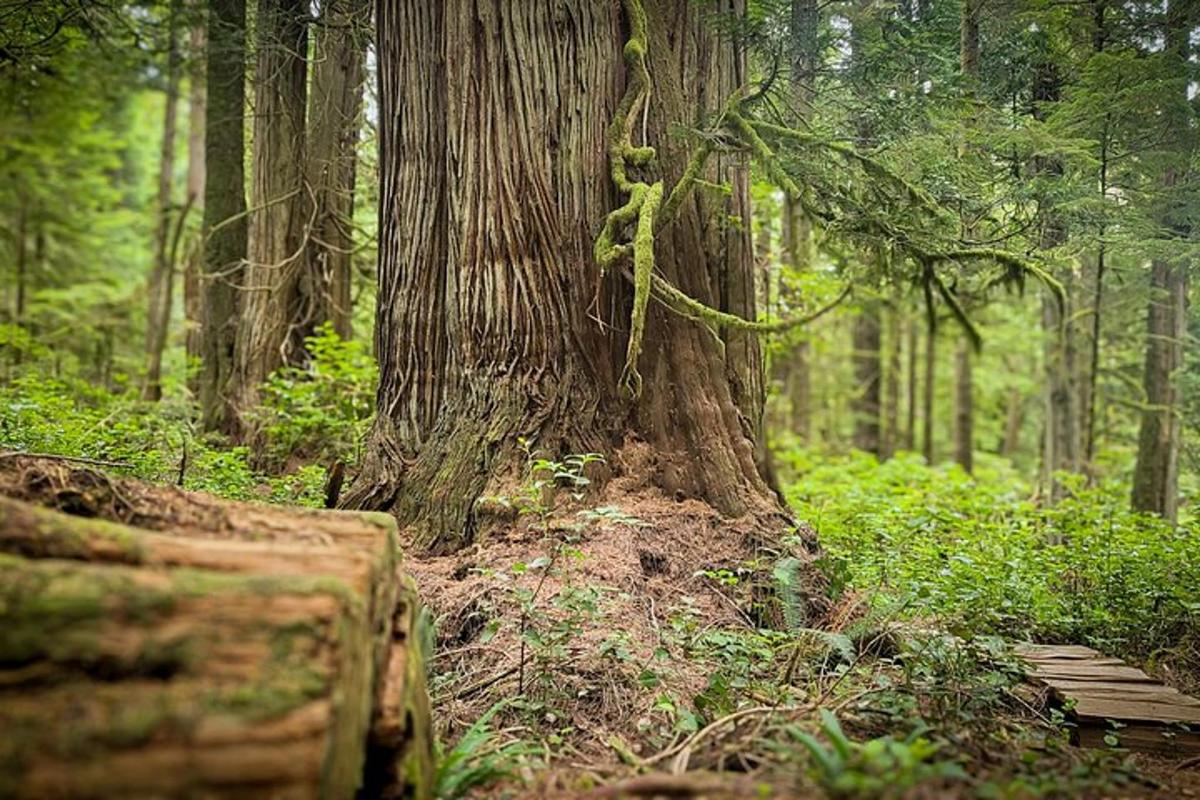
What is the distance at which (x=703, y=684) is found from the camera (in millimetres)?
3602

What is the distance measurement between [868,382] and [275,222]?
1114 cm

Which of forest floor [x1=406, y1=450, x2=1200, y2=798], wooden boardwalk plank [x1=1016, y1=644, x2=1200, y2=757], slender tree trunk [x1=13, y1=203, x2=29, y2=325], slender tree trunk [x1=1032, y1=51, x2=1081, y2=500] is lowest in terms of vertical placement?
wooden boardwalk plank [x1=1016, y1=644, x2=1200, y2=757]

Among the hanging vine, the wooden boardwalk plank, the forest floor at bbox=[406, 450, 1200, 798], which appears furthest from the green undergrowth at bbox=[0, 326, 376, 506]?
the wooden boardwalk plank

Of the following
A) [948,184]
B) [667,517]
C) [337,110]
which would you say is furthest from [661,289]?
[337,110]

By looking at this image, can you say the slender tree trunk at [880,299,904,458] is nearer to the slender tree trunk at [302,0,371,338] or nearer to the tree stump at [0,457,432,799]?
the slender tree trunk at [302,0,371,338]

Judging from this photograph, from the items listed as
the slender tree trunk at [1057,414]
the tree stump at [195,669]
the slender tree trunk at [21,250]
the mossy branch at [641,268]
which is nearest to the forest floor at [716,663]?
the tree stump at [195,669]

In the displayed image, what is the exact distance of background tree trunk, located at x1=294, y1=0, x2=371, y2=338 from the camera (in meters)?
8.62

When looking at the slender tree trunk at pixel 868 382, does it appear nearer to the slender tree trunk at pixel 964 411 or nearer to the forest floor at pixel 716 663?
the slender tree trunk at pixel 964 411

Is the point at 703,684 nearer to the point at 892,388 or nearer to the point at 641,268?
the point at 641,268

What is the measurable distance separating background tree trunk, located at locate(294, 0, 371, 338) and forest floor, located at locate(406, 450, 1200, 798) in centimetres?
509

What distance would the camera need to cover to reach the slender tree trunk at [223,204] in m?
8.44

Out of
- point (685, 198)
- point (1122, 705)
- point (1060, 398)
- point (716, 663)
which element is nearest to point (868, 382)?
point (1060, 398)

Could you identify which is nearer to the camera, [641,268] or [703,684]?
[703,684]

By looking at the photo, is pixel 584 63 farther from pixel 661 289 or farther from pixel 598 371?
pixel 598 371
